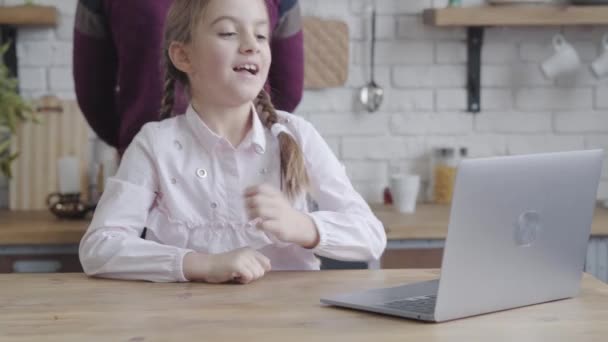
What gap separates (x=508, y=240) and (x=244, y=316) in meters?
0.37

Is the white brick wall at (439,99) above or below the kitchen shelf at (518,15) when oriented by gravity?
below

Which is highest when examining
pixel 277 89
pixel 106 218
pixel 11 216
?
pixel 277 89

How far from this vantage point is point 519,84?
329 cm

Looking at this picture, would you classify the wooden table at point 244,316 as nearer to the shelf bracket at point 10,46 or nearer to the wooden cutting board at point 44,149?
the wooden cutting board at point 44,149

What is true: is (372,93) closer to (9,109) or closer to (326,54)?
(326,54)

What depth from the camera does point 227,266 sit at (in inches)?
62.2

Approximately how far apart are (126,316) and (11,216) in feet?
5.60

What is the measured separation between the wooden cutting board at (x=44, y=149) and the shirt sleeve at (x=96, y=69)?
0.66 metres

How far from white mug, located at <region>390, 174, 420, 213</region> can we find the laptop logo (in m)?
1.60

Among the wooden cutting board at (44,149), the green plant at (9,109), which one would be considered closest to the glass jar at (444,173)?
the wooden cutting board at (44,149)

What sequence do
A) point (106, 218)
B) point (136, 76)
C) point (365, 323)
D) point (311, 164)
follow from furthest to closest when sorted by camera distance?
1. point (136, 76)
2. point (311, 164)
3. point (106, 218)
4. point (365, 323)

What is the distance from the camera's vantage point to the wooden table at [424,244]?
2.73 metres

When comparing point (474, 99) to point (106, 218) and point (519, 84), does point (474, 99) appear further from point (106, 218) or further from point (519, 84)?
point (106, 218)

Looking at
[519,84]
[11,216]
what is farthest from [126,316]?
[519,84]
